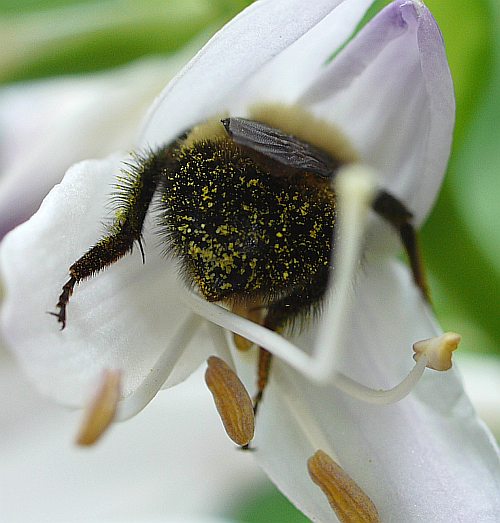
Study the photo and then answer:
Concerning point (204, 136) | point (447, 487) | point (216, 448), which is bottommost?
point (216, 448)

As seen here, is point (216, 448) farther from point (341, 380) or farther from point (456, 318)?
point (341, 380)

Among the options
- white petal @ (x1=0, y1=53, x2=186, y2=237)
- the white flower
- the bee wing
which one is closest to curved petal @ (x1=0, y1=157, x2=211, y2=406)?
the white flower

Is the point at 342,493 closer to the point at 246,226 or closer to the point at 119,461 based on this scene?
the point at 246,226

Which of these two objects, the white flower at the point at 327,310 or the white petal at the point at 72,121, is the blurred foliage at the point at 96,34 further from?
the white flower at the point at 327,310

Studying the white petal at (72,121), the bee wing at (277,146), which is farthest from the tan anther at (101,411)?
the white petal at (72,121)

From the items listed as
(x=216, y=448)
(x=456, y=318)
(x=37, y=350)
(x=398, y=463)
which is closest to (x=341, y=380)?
(x=398, y=463)

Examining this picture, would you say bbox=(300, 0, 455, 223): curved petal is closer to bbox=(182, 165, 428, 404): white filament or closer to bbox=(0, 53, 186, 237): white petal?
bbox=(182, 165, 428, 404): white filament
